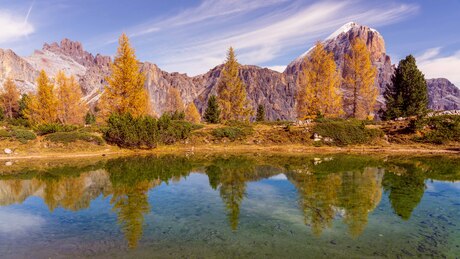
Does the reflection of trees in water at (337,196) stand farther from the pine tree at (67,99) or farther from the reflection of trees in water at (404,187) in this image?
the pine tree at (67,99)

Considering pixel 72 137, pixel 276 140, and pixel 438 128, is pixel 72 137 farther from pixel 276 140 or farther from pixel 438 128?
pixel 438 128

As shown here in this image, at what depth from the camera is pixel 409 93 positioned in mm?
38812

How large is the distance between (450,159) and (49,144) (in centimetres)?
3348

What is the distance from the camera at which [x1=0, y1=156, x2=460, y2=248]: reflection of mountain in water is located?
36.8 feet

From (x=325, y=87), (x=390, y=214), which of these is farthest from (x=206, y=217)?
(x=325, y=87)

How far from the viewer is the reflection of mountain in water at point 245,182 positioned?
11.2 meters

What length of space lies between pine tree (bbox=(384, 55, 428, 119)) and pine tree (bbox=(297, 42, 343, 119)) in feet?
23.3

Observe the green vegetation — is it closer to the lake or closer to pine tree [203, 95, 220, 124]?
the lake

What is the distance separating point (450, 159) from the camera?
23.1 m

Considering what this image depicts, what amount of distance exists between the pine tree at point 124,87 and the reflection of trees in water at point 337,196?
862 inches

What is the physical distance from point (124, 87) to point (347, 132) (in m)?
24.0

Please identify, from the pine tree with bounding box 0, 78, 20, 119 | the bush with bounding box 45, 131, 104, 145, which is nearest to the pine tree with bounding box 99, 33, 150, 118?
the bush with bounding box 45, 131, 104, 145

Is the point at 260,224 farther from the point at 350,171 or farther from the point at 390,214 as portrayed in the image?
the point at 350,171

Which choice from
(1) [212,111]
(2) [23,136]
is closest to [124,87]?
(2) [23,136]
